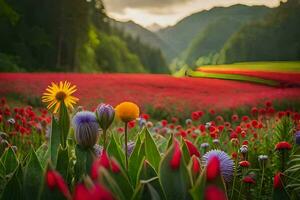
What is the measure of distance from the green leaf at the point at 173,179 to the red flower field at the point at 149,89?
1.80 m

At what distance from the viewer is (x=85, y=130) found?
901 mm

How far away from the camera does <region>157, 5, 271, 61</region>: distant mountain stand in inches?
96.4

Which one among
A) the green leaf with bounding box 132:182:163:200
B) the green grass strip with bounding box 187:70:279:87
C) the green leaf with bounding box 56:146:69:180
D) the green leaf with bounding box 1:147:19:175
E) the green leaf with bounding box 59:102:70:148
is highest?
the green grass strip with bounding box 187:70:279:87

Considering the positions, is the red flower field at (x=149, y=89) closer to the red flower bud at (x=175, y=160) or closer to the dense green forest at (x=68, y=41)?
the dense green forest at (x=68, y=41)

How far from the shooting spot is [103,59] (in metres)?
2.55

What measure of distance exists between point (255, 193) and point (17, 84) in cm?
165

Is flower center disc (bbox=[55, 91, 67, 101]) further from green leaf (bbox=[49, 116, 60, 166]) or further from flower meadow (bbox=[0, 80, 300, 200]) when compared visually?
green leaf (bbox=[49, 116, 60, 166])

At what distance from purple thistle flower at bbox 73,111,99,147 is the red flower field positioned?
1.62 metres

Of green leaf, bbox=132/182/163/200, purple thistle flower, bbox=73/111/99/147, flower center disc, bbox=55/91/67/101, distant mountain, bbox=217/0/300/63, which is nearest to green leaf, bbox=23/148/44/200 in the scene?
purple thistle flower, bbox=73/111/99/147

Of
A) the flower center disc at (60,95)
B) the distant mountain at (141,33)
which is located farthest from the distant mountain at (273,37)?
the flower center disc at (60,95)

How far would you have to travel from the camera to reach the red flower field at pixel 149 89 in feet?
8.28

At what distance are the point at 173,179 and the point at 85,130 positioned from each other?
0.25 metres

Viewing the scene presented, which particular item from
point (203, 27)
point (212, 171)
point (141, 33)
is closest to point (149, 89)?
point (141, 33)

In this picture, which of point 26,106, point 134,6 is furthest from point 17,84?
point 134,6
